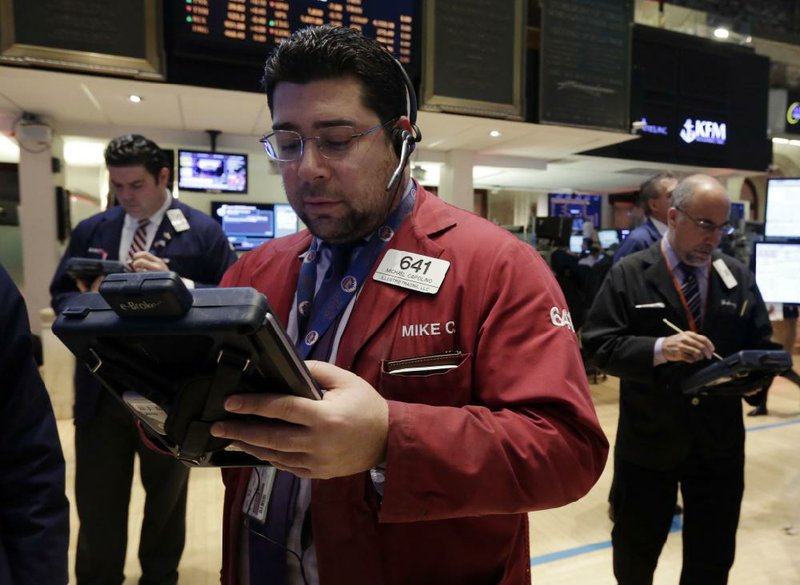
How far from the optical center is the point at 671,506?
2000 mm

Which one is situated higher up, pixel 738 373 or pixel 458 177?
pixel 458 177

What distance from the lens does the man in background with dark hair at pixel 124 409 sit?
2.12 meters

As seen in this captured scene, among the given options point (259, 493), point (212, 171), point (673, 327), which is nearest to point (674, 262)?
point (673, 327)

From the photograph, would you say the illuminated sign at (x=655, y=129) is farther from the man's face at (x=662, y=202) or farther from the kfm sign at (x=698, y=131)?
the man's face at (x=662, y=202)

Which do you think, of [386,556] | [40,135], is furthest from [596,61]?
[386,556]

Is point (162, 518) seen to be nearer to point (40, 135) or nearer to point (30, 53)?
point (30, 53)

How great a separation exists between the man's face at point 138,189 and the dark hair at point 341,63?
4.48ft

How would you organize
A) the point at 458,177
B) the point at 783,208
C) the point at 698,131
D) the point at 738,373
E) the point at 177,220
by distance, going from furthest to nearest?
the point at 698,131, the point at 458,177, the point at 783,208, the point at 177,220, the point at 738,373

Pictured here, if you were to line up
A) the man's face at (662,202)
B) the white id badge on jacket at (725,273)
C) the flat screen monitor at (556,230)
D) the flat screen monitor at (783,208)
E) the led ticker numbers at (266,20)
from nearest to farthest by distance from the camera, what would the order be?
the white id badge on jacket at (725,273)
the man's face at (662,202)
the flat screen monitor at (783,208)
the led ticker numbers at (266,20)
the flat screen monitor at (556,230)

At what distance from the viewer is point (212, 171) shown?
6.39 metres

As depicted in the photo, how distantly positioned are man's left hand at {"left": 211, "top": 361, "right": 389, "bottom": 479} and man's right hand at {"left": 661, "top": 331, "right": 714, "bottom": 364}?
1.48 m

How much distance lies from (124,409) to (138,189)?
84 centimetres

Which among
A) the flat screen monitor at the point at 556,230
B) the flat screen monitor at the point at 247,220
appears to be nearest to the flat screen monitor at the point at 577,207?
the flat screen monitor at the point at 556,230

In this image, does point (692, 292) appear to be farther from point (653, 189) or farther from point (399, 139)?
point (399, 139)
